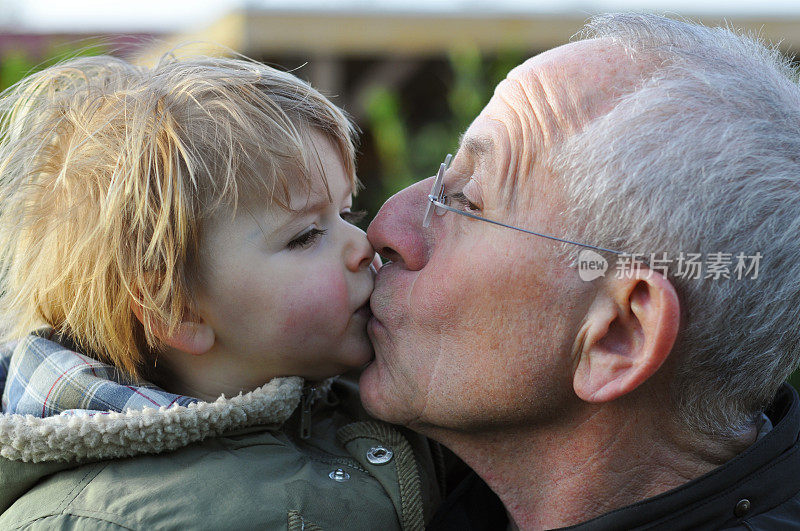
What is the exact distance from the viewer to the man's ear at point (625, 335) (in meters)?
1.62

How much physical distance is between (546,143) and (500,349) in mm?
513

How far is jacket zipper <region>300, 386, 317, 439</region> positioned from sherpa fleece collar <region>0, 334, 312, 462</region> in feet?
0.71

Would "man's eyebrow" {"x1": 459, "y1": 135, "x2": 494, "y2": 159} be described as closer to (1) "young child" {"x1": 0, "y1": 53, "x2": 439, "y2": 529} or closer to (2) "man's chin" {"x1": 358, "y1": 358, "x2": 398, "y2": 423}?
(1) "young child" {"x1": 0, "y1": 53, "x2": 439, "y2": 529}

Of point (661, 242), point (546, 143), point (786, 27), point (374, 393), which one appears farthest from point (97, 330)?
point (786, 27)

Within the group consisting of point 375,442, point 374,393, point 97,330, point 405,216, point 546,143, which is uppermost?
point 546,143

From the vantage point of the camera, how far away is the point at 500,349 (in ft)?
5.82

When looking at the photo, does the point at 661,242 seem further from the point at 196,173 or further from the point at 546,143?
the point at 196,173

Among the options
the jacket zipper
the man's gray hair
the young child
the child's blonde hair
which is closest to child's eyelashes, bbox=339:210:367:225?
the young child

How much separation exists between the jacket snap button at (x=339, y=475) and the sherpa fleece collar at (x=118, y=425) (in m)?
0.22

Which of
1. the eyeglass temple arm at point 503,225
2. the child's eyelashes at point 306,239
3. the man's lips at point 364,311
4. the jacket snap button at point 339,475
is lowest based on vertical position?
the jacket snap button at point 339,475

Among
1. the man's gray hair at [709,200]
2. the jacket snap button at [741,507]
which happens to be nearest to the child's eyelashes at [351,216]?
the man's gray hair at [709,200]

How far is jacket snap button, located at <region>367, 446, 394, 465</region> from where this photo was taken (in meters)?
1.90

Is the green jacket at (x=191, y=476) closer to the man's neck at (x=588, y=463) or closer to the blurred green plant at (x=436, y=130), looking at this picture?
the man's neck at (x=588, y=463)

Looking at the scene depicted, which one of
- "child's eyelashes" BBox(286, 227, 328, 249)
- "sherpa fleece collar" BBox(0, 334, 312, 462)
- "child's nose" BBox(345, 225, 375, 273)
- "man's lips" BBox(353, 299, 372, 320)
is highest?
"child's eyelashes" BBox(286, 227, 328, 249)
